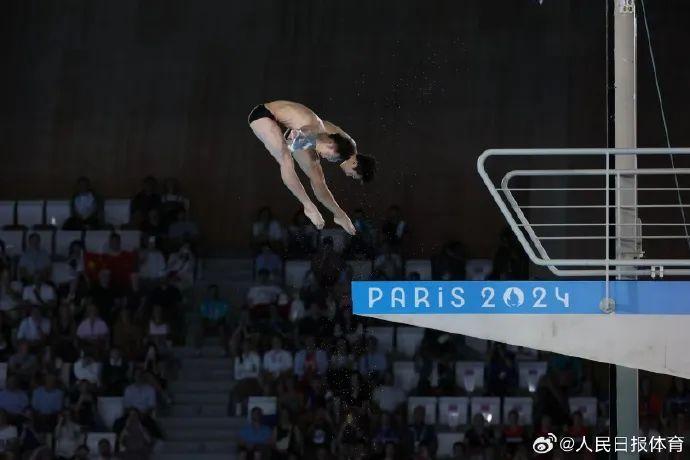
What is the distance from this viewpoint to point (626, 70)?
1029cm

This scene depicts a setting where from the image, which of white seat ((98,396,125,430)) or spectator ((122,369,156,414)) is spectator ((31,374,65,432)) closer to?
white seat ((98,396,125,430))

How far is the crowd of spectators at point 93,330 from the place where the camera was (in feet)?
55.5

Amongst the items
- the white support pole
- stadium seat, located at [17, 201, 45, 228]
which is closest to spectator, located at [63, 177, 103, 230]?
stadium seat, located at [17, 201, 45, 228]

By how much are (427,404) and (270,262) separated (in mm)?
3214

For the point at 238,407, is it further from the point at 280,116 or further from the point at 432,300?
the point at 432,300

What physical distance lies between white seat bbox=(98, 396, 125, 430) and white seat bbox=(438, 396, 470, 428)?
12.7ft

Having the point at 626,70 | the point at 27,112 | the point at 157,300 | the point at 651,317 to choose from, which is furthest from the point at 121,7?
the point at 651,317

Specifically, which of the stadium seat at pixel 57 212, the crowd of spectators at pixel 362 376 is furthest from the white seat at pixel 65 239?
the crowd of spectators at pixel 362 376

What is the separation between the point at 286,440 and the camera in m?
16.6

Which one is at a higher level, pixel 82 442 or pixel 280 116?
pixel 280 116

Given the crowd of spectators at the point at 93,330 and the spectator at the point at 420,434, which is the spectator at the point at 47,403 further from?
the spectator at the point at 420,434

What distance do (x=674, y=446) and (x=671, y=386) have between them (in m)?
1.36

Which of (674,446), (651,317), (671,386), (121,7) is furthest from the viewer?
(121,7)

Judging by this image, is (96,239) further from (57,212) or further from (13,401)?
(13,401)
